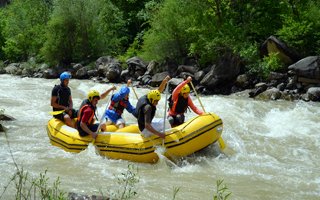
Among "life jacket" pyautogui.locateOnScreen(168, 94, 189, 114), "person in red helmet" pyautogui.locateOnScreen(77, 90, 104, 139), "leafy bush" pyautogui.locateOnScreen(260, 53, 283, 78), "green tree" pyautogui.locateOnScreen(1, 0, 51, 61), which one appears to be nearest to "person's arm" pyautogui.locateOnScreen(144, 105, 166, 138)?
"person in red helmet" pyautogui.locateOnScreen(77, 90, 104, 139)

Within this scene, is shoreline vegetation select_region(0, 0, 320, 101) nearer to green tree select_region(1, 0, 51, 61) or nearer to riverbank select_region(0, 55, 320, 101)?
riverbank select_region(0, 55, 320, 101)

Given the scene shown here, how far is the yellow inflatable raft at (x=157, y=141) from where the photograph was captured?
6.54 metres

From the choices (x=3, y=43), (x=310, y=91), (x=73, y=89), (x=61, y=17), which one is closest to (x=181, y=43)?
(x=73, y=89)

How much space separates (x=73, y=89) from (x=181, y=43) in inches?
218

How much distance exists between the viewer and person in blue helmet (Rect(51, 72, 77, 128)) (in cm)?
795

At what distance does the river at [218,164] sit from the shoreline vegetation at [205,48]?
184 inches

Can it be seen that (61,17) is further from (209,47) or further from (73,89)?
(209,47)

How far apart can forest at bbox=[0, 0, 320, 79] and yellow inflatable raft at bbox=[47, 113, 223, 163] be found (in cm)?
929

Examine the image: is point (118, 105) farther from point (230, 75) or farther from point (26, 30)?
point (26, 30)

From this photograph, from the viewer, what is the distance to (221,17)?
1845cm

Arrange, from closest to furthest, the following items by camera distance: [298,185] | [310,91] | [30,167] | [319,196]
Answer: [319,196]
[298,185]
[30,167]
[310,91]

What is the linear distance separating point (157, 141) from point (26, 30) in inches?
1003

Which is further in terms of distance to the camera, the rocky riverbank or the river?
the rocky riverbank

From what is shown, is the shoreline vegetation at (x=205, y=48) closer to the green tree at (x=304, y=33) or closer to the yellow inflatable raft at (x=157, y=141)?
the green tree at (x=304, y=33)
